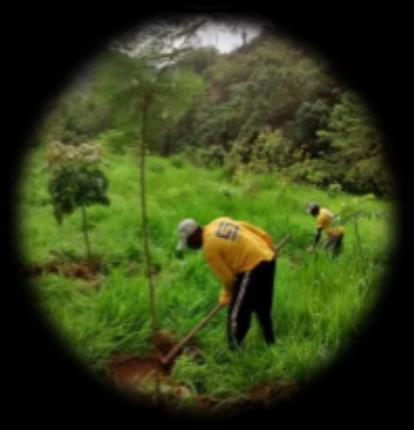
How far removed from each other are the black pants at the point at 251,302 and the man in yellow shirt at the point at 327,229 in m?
0.40

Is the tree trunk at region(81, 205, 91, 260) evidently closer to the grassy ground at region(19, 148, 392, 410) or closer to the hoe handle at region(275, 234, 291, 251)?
the grassy ground at region(19, 148, 392, 410)

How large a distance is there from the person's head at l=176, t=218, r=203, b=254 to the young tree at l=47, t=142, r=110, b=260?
2.46ft

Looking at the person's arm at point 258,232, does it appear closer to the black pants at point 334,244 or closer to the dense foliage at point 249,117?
the dense foliage at point 249,117

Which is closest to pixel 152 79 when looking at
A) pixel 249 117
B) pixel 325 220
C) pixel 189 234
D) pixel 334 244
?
pixel 249 117

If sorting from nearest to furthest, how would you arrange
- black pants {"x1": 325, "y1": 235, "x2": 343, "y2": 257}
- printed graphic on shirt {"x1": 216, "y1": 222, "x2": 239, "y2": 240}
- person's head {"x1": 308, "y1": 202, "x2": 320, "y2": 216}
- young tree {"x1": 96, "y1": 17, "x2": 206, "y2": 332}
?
young tree {"x1": 96, "y1": 17, "x2": 206, "y2": 332} → printed graphic on shirt {"x1": 216, "y1": 222, "x2": 239, "y2": 240} → person's head {"x1": 308, "y1": 202, "x2": 320, "y2": 216} → black pants {"x1": 325, "y1": 235, "x2": 343, "y2": 257}

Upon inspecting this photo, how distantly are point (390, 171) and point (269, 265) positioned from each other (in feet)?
3.28

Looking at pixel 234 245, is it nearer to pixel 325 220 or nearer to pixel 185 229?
pixel 185 229

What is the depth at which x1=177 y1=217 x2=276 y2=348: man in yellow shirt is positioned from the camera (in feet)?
10.3

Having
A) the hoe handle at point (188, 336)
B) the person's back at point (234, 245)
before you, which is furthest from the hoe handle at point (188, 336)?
the person's back at point (234, 245)

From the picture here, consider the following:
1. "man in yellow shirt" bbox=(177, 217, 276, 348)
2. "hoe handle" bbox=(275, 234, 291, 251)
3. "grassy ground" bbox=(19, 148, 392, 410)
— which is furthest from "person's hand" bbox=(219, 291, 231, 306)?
"hoe handle" bbox=(275, 234, 291, 251)

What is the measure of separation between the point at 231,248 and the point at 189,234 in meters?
0.26

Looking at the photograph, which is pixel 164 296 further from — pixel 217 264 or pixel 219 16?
pixel 219 16

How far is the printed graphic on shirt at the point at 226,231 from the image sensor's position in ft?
10.2

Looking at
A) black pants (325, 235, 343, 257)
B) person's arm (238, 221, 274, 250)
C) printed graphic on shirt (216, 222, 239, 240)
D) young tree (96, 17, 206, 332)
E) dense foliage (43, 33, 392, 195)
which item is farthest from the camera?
black pants (325, 235, 343, 257)
